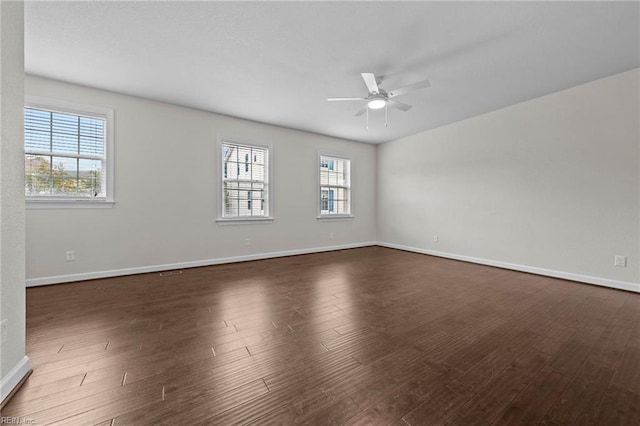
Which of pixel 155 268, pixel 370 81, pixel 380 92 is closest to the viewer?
pixel 370 81

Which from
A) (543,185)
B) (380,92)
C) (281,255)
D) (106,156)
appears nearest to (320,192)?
(281,255)

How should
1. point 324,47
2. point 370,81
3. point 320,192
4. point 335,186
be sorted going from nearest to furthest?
point 324,47 < point 370,81 < point 320,192 < point 335,186

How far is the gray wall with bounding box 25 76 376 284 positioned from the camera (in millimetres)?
3328

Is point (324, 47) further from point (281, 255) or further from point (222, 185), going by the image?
point (281, 255)

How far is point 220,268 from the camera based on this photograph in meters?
4.20

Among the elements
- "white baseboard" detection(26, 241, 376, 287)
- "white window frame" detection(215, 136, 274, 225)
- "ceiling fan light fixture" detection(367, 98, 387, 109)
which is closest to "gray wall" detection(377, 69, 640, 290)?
"ceiling fan light fixture" detection(367, 98, 387, 109)

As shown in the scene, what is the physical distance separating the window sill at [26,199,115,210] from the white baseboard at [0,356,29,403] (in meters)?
2.61

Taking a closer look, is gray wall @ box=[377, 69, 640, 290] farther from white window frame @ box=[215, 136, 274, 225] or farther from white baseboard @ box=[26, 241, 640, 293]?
white window frame @ box=[215, 136, 274, 225]

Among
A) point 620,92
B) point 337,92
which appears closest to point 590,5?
point 620,92

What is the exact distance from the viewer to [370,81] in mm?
2727

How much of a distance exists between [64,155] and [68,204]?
651mm

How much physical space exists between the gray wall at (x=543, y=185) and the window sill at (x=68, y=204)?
578 centimetres

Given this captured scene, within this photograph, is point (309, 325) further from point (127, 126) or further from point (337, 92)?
point (127, 126)

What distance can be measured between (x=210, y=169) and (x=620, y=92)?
5.89 m
